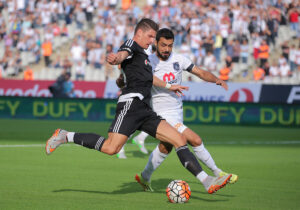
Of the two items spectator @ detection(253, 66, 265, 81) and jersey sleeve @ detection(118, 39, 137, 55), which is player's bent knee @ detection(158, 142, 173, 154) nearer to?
jersey sleeve @ detection(118, 39, 137, 55)

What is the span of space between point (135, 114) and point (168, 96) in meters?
1.33

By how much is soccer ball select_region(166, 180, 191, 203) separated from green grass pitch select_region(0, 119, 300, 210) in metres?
0.12

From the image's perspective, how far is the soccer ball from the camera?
7.29 meters

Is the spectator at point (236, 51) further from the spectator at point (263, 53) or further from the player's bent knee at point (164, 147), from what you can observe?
the player's bent knee at point (164, 147)

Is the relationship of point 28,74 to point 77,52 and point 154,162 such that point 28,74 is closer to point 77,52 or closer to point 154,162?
point 77,52

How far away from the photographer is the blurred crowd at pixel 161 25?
2619cm

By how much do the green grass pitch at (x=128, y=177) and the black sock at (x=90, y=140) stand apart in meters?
0.65

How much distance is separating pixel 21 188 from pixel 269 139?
11.8 metres

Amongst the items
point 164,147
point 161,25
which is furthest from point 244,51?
point 164,147

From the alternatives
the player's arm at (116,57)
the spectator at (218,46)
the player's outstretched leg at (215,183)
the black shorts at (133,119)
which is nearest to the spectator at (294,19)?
the spectator at (218,46)

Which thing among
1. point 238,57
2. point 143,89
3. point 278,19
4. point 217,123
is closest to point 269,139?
point 217,123

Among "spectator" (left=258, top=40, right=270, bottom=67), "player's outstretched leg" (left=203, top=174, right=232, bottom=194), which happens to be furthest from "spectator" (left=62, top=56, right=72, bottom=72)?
"player's outstretched leg" (left=203, top=174, right=232, bottom=194)

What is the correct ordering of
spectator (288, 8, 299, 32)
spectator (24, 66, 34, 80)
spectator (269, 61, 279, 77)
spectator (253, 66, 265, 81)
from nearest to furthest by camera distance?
1. spectator (269, 61, 279, 77)
2. spectator (253, 66, 265, 81)
3. spectator (288, 8, 299, 32)
4. spectator (24, 66, 34, 80)

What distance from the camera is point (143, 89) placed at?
7.84m
